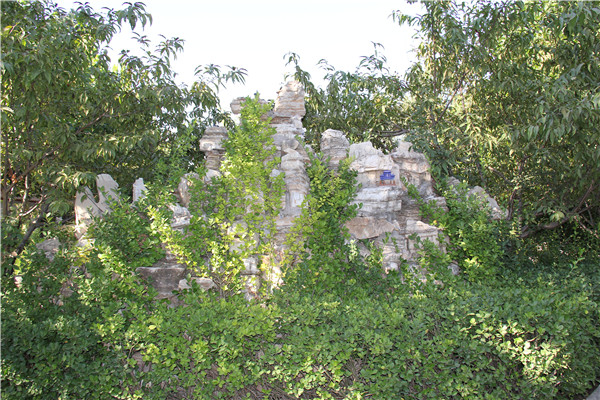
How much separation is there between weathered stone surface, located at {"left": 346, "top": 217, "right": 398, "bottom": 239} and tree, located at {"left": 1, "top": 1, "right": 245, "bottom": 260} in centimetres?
257

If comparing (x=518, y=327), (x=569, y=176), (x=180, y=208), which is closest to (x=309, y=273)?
(x=180, y=208)

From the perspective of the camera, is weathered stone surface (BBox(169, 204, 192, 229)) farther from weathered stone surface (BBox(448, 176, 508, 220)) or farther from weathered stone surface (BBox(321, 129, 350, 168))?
weathered stone surface (BBox(448, 176, 508, 220))

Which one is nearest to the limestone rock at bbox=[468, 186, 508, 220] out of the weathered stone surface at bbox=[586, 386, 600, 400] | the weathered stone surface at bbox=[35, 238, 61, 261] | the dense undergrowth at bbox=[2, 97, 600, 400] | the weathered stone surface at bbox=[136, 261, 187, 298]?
the dense undergrowth at bbox=[2, 97, 600, 400]

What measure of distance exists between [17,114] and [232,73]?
293 cm

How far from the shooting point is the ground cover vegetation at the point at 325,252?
171 inches

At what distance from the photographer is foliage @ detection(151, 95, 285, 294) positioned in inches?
220

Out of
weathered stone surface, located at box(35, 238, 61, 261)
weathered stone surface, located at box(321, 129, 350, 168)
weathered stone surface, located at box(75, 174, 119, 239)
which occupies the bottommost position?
weathered stone surface, located at box(35, 238, 61, 261)

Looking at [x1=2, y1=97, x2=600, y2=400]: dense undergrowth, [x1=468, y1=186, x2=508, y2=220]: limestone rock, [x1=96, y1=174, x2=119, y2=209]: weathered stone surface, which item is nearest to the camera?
[x1=2, y1=97, x2=600, y2=400]: dense undergrowth

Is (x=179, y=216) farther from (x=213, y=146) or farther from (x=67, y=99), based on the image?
(x=67, y=99)

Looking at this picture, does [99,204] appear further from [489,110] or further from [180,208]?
[489,110]

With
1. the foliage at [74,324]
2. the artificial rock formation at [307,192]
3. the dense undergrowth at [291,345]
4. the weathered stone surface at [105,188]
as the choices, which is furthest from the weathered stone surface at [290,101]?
the dense undergrowth at [291,345]

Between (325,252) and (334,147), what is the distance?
5.92 ft

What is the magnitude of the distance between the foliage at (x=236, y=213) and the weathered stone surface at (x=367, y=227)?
1.07 m

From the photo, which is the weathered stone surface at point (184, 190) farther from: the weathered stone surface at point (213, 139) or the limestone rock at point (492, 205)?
the limestone rock at point (492, 205)
